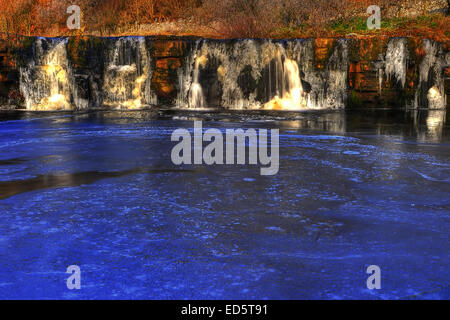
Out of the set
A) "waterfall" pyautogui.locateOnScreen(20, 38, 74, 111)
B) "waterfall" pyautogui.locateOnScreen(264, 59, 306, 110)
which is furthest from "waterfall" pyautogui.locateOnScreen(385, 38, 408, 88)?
"waterfall" pyautogui.locateOnScreen(20, 38, 74, 111)

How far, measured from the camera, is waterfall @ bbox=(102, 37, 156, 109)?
19734 millimetres

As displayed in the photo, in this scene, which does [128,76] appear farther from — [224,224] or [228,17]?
[224,224]

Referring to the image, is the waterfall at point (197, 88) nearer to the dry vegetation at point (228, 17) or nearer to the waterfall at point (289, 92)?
the waterfall at point (289, 92)

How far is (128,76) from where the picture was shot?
19.9m

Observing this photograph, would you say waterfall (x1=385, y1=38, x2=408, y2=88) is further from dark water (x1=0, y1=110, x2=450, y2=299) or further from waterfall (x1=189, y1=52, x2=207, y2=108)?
dark water (x1=0, y1=110, x2=450, y2=299)

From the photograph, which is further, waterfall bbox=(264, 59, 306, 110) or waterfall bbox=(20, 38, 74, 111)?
waterfall bbox=(20, 38, 74, 111)

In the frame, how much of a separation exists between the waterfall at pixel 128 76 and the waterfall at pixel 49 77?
145cm

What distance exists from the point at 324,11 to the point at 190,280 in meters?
25.6

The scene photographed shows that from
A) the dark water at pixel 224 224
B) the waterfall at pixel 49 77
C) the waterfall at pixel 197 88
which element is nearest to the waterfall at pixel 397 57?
the waterfall at pixel 197 88

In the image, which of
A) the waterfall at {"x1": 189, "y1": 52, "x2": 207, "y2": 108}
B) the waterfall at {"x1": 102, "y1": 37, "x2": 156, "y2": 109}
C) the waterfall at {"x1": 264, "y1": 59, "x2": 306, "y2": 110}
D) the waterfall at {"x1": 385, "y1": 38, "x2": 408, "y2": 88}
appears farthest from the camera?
the waterfall at {"x1": 102, "y1": 37, "x2": 156, "y2": 109}

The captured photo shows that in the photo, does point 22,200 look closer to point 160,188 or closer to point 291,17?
point 160,188

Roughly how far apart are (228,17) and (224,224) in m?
25.4

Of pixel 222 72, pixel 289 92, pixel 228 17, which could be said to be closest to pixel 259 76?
pixel 289 92

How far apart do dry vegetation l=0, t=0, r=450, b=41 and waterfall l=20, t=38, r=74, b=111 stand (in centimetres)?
304
